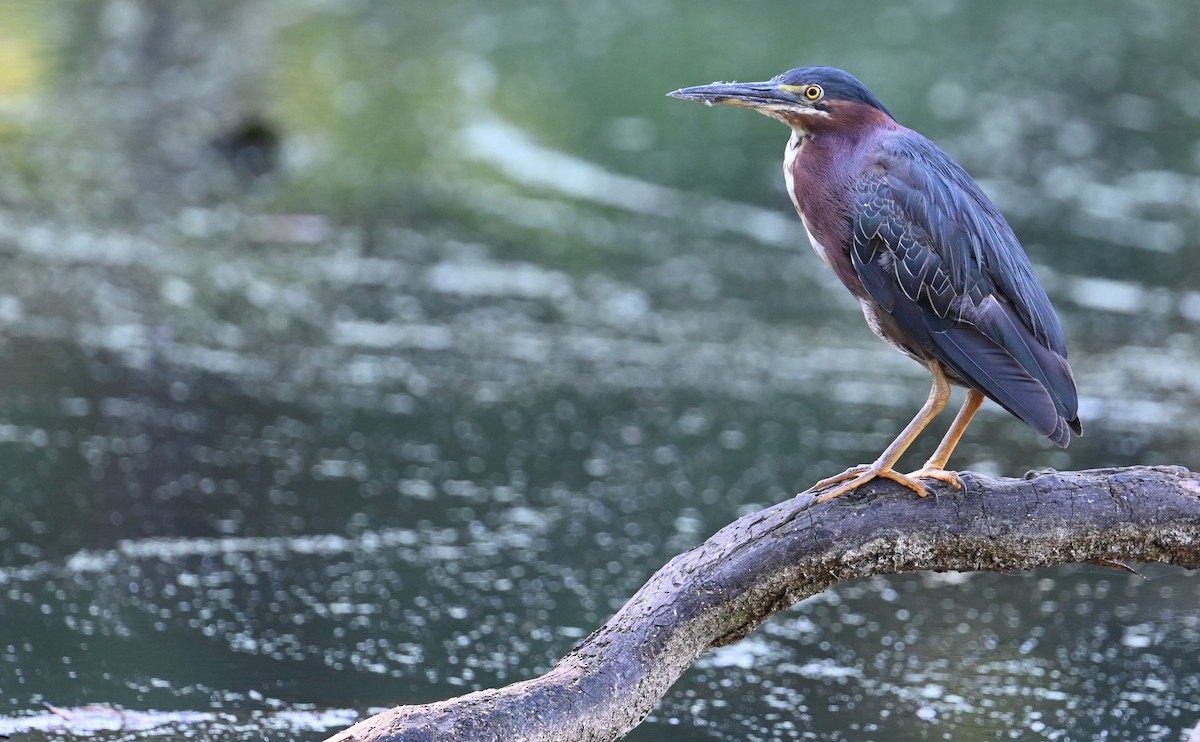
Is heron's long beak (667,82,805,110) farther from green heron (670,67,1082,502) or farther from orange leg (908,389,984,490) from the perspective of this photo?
orange leg (908,389,984,490)

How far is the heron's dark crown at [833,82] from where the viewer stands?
11.8 feet

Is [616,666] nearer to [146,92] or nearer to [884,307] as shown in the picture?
[884,307]

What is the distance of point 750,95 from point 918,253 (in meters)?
0.53

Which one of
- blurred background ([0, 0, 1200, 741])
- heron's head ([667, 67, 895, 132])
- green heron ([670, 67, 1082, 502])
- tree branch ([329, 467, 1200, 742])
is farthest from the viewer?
blurred background ([0, 0, 1200, 741])

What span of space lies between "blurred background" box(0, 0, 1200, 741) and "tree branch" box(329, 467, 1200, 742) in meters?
0.82

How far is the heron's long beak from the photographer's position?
3574 mm

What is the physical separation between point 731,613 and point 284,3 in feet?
40.6

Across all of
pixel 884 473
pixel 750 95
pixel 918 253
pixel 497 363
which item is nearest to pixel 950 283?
pixel 918 253

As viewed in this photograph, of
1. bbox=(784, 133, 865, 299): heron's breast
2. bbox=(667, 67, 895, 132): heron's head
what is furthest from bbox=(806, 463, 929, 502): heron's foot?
bbox=(667, 67, 895, 132): heron's head

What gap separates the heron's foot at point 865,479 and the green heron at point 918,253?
0.07 ft

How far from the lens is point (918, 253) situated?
350cm

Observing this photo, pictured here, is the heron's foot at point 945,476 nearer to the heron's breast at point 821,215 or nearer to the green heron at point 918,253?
the green heron at point 918,253

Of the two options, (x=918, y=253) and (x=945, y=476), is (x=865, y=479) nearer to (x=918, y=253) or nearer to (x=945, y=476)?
(x=945, y=476)

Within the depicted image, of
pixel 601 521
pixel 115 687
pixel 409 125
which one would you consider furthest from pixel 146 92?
pixel 115 687
